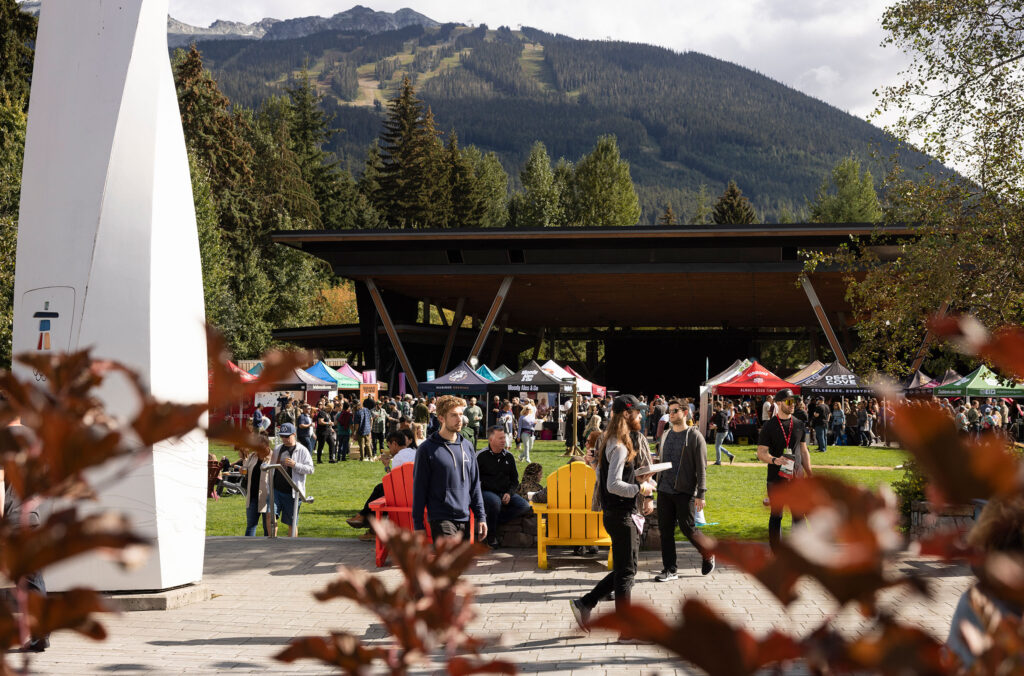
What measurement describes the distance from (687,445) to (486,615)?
244cm

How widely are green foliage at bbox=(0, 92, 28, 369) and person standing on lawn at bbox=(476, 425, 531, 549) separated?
2010 centimetres

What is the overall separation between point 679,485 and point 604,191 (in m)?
77.6

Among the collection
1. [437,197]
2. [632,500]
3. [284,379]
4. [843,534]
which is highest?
[437,197]

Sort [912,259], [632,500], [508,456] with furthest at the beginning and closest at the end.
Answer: [912,259]
[508,456]
[632,500]

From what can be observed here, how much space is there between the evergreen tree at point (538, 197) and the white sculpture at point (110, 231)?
251 feet

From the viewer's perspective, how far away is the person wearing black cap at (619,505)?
23.2ft

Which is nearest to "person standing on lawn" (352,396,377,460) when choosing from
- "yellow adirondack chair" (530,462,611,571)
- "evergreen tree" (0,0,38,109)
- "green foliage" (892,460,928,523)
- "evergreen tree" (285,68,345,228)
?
"yellow adirondack chair" (530,462,611,571)

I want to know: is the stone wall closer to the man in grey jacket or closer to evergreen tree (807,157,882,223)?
the man in grey jacket

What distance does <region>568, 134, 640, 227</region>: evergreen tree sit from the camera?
84.9 meters

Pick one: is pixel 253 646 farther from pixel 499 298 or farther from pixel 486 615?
pixel 499 298

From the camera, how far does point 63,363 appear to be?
1438mm

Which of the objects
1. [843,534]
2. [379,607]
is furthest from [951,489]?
[379,607]

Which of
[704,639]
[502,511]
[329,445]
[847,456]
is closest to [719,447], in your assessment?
[847,456]

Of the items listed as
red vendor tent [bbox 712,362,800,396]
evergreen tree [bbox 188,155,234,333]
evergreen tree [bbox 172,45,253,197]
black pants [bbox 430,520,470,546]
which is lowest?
black pants [bbox 430,520,470,546]
